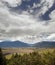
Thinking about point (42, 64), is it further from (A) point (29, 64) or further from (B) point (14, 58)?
(B) point (14, 58)

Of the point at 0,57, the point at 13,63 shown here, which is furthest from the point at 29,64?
the point at 0,57

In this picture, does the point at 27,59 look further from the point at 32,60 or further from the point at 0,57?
the point at 0,57

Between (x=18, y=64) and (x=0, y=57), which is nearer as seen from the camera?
(x=0, y=57)

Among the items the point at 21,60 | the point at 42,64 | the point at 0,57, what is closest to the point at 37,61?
the point at 42,64

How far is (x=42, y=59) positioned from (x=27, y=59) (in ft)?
24.7

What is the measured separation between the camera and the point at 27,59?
97.0 meters

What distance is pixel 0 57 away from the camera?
68.5 m

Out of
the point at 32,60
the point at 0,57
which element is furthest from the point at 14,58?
the point at 0,57

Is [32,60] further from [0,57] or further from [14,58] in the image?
[0,57]

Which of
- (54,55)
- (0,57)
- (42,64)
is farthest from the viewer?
(54,55)

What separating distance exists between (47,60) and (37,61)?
557cm

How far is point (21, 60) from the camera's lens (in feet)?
324

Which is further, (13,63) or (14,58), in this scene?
(14,58)

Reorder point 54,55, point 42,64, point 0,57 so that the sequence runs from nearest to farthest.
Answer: point 0,57 < point 42,64 < point 54,55
